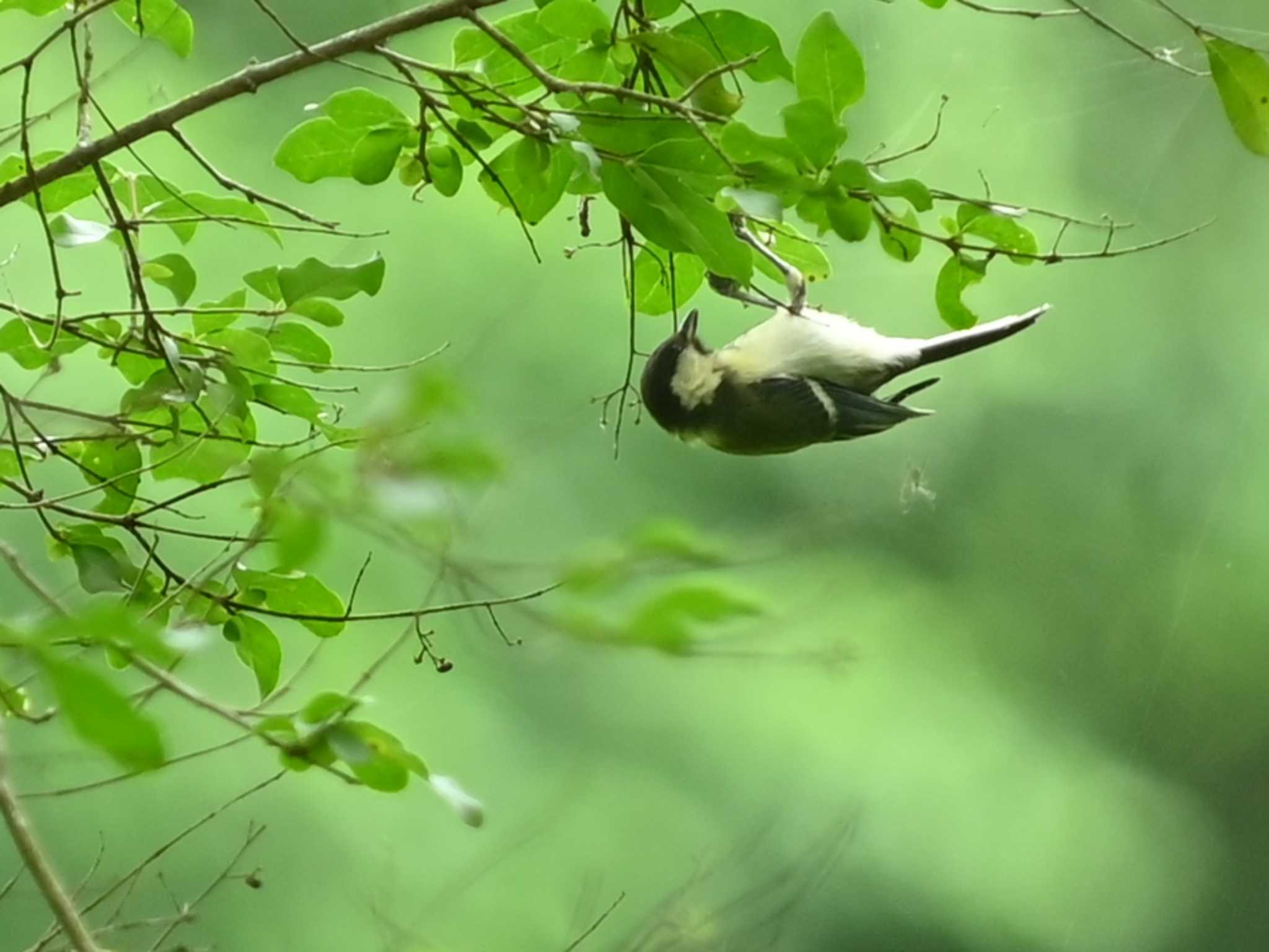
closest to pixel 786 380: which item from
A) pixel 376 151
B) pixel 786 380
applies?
pixel 786 380

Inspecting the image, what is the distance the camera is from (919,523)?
119cm

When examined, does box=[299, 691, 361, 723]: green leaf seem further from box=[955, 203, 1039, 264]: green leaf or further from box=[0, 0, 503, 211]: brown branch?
box=[955, 203, 1039, 264]: green leaf

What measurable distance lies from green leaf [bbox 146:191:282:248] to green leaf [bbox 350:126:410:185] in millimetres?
48

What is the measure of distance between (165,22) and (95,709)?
0.49m

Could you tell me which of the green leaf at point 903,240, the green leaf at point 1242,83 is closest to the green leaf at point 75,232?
the green leaf at point 903,240

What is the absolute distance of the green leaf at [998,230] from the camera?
0.63 meters

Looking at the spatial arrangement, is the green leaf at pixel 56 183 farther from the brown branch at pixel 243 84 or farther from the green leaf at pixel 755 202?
the green leaf at pixel 755 202

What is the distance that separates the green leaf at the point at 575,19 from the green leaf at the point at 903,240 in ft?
0.51

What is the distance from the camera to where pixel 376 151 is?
61 cm

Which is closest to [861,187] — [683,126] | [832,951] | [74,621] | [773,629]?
[683,126]

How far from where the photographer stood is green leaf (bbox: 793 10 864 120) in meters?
0.56

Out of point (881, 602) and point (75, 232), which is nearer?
point (75, 232)

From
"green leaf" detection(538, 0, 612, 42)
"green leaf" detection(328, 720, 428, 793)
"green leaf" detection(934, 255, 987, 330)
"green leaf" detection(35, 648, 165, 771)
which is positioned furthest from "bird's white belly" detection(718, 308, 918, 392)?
"green leaf" detection(35, 648, 165, 771)

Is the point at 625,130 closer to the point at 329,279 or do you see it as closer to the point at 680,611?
the point at 329,279
